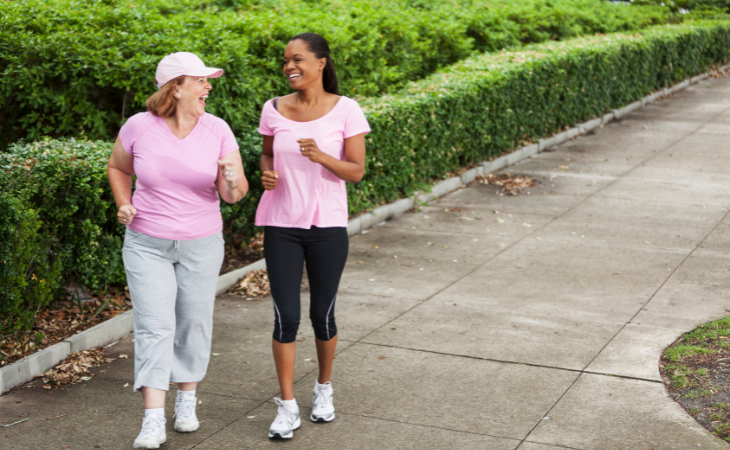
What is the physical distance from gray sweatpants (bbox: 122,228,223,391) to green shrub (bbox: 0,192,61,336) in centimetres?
118

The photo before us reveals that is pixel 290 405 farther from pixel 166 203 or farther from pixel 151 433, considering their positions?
pixel 166 203

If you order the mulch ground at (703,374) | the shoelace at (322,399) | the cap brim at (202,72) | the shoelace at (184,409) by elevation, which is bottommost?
the mulch ground at (703,374)

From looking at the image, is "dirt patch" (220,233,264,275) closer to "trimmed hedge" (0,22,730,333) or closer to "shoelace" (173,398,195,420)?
"trimmed hedge" (0,22,730,333)

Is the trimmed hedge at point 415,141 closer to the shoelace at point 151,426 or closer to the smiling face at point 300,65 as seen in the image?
the shoelace at point 151,426

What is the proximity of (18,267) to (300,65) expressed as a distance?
2.27 m

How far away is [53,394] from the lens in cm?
496

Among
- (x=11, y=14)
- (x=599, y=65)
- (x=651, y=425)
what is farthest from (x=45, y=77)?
(x=599, y=65)

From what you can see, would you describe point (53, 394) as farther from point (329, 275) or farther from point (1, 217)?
point (329, 275)

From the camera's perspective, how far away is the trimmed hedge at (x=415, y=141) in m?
5.54

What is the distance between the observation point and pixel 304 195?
4348 millimetres

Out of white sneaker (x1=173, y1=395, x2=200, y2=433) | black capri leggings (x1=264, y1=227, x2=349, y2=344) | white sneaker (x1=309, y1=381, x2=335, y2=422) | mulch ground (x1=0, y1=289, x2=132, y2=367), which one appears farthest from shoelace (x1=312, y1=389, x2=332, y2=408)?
mulch ground (x1=0, y1=289, x2=132, y2=367)

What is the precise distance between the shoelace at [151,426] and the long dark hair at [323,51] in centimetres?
196

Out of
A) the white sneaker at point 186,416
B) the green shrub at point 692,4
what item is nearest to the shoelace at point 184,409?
the white sneaker at point 186,416

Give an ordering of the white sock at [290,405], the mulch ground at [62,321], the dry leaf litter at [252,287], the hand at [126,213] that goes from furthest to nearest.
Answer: the dry leaf litter at [252,287] → the mulch ground at [62,321] → the white sock at [290,405] → the hand at [126,213]
